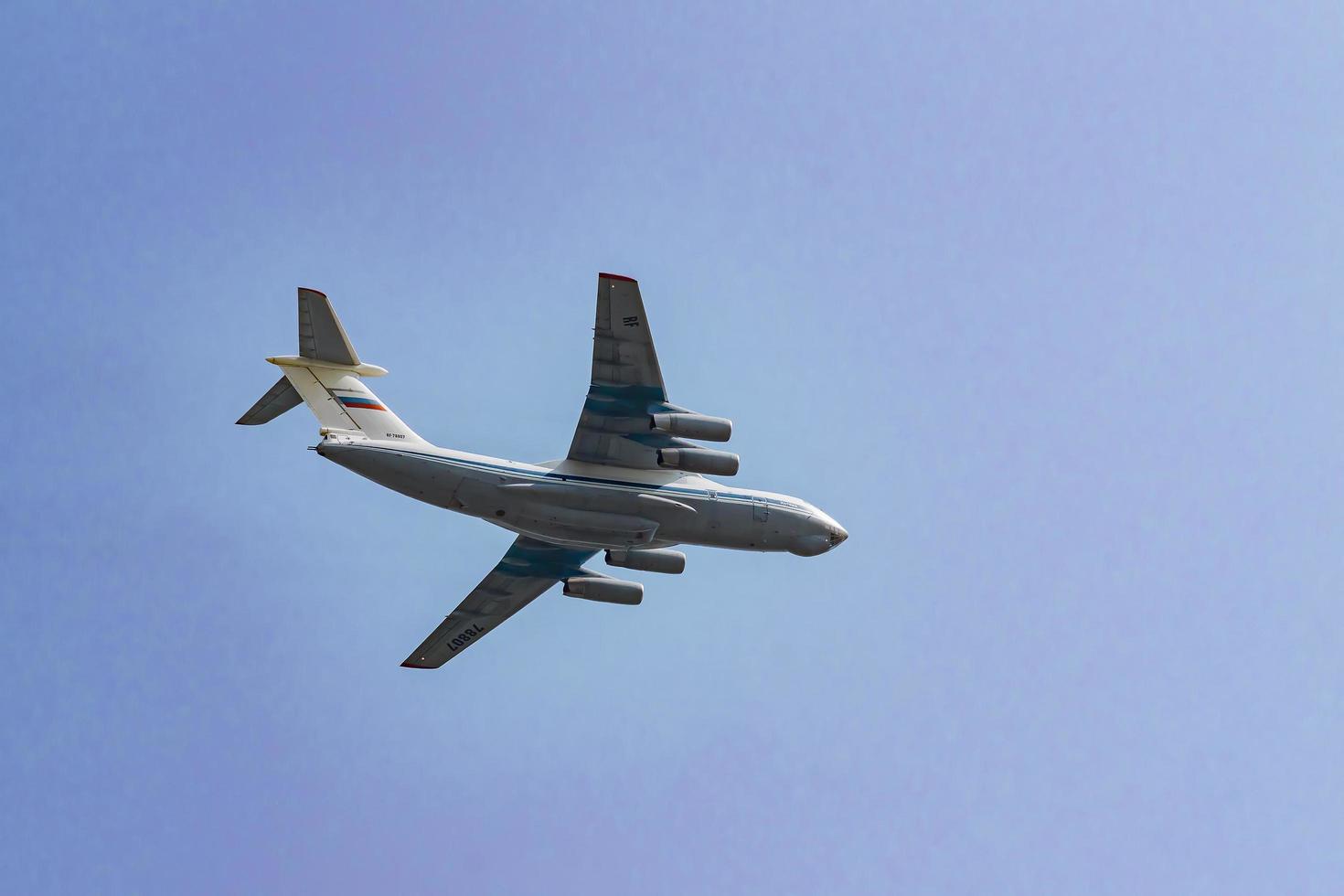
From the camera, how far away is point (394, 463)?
2436 centimetres

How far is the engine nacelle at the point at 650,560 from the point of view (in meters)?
27.3

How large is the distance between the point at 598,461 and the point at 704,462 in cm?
199

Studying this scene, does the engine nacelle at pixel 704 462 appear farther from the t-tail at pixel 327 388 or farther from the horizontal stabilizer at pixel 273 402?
the horizontal stabilizer at pixel 273 402

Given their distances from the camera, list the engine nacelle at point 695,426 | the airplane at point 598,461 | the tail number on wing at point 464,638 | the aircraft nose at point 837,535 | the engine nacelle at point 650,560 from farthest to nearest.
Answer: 1. the tail number on wing at point 464,638
2. the aircraft nose at point 837,535
3. the engine nacelle at point 650,560
4. the engine nacelle at point 695,426
5. the airplane at point 598,461

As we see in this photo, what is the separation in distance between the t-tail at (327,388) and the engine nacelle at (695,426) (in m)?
4.37

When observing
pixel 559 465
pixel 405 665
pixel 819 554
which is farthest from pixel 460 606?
pixel 819 554

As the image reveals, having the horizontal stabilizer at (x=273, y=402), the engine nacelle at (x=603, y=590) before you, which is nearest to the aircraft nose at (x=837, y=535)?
the engine nacelle at (x=603, y=590)

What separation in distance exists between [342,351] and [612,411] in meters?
4.95

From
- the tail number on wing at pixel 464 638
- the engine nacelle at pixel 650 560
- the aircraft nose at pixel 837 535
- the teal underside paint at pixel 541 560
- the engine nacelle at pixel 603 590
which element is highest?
the aircraft nose at pixel 837 535

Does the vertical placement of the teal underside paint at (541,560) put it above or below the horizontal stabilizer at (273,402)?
below

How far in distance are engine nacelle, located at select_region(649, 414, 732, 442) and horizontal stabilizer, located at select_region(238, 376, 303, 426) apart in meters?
6.50

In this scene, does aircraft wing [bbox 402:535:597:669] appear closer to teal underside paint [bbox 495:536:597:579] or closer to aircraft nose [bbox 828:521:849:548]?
teal underside paint [bbox 495:536:597:579]

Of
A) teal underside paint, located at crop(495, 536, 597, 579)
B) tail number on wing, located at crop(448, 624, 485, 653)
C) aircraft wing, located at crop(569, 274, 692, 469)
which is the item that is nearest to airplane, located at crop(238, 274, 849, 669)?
aircraft wing, located at crop(569, 274, 692, 469)

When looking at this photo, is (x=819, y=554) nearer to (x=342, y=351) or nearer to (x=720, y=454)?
(x=720, y=454)
